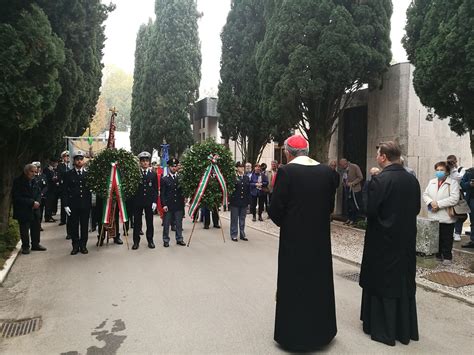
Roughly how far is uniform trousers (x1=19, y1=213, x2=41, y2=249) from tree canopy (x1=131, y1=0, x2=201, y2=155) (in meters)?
18.4

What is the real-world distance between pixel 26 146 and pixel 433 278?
8335 mm

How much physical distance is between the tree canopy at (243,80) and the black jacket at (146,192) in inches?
348

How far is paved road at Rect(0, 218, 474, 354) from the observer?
4203 mm

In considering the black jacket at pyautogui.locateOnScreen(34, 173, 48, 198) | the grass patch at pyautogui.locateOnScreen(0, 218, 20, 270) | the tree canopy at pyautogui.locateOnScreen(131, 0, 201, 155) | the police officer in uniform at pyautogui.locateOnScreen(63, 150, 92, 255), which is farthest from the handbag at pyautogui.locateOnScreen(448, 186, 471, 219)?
the tree canopy at pyautogui.locateOnScreen(131, 0, 201, 155)

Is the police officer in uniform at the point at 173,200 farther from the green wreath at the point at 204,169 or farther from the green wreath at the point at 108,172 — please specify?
the green wreath at the point at 108,172

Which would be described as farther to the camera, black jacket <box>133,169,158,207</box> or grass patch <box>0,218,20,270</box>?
black jacket <box>133,169,158,207</box>

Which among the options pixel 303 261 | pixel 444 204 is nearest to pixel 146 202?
pixel 303 261

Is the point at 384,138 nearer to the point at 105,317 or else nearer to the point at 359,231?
the point at 359,231

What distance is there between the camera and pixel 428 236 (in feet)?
26.0

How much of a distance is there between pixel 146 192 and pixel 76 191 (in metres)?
1.45

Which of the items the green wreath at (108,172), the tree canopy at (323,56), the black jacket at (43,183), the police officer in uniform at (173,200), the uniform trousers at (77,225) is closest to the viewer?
the uniform trousers at (77,225)

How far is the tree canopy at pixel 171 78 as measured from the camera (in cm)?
2711

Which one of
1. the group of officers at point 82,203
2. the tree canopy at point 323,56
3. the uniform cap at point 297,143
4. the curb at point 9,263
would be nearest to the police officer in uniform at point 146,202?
Answer: the group of officers at point 82,203

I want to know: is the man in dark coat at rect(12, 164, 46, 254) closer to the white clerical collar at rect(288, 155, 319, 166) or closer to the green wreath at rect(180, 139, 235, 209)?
the green wreath at rect(180, 139, 235, 209)
